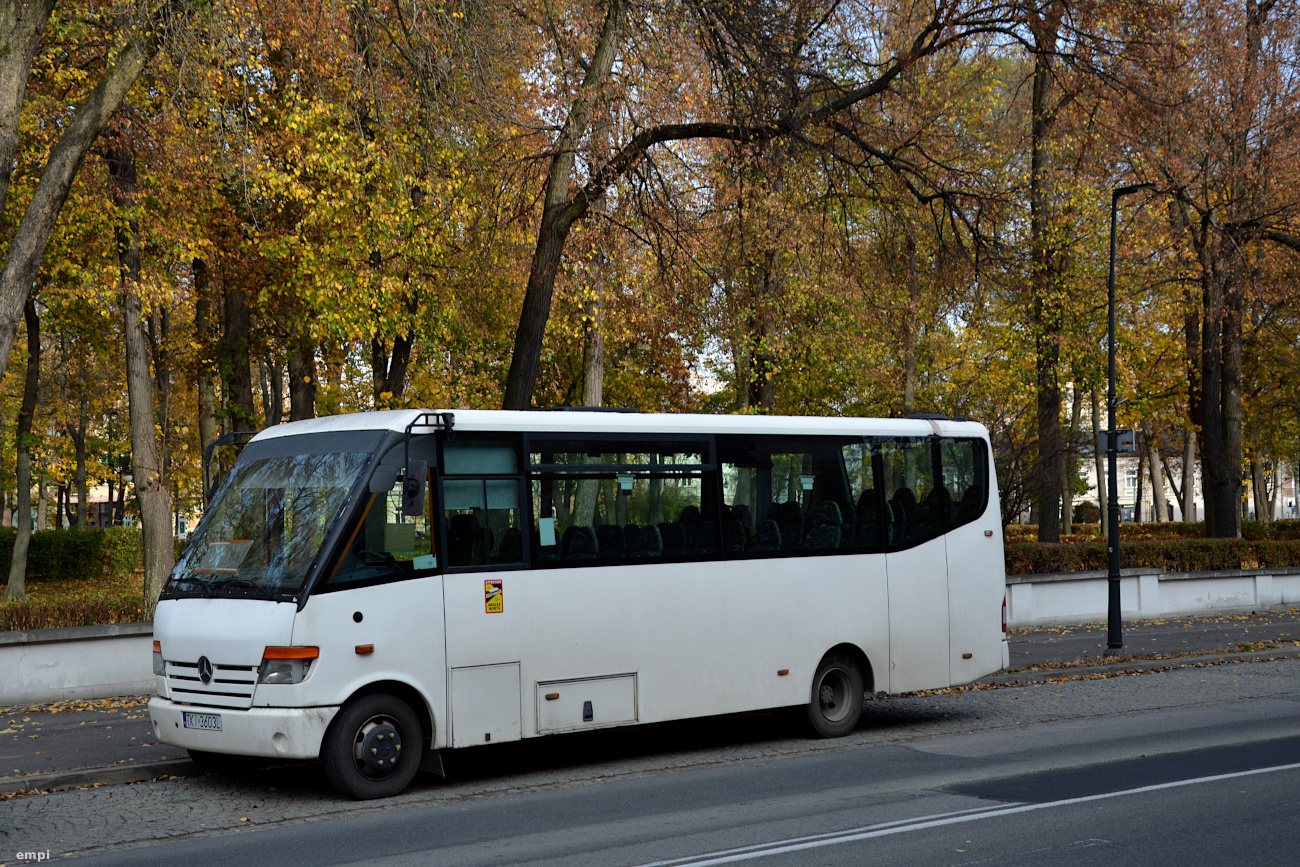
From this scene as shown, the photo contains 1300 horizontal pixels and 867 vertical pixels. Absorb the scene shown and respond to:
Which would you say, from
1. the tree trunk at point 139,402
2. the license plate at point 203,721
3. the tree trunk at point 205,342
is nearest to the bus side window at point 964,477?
the license plate at point 203,721

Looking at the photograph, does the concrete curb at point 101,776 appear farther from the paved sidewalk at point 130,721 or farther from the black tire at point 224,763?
the black tire at point 224,763

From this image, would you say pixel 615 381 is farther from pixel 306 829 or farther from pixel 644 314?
pixel 306 829

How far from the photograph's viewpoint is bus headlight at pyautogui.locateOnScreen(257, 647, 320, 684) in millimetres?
8680

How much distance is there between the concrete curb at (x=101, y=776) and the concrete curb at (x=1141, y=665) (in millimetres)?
9768

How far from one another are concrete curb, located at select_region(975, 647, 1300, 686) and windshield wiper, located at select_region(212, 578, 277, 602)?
983cm

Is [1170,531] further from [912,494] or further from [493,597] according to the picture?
[493,597]

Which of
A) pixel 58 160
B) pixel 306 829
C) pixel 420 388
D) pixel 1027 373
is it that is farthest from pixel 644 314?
pixel 306 829

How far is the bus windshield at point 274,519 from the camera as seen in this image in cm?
909

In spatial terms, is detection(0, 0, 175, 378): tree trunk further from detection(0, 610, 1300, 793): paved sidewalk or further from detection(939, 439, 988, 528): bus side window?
detection(939, 439, 988, 528): bus side window

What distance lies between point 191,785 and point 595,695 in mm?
3311

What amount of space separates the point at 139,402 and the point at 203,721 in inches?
499

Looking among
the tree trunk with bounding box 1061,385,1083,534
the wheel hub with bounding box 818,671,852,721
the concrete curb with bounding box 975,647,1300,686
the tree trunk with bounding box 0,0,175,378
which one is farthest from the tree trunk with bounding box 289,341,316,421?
the wheel hub with bounding box 818,671,852,721

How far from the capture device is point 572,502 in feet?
33.8

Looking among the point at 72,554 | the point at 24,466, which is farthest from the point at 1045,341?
the point at 72,554
